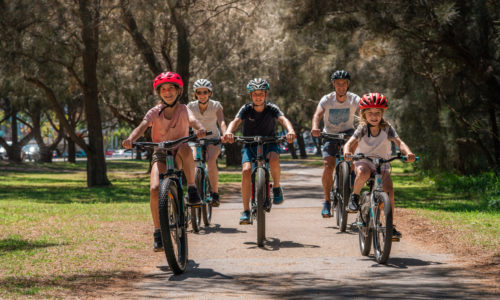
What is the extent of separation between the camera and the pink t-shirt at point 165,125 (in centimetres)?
727

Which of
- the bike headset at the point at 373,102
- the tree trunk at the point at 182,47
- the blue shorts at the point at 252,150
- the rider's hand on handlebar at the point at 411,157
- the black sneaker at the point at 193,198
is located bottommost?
the black sneaker at the point at 193,198

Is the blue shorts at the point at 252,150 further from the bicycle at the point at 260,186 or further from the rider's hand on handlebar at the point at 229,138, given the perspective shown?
the rider's hand on handlebar at the point at 229,138

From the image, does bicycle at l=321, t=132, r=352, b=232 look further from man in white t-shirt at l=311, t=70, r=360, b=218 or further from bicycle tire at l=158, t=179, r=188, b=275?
bicycle tire at l=158, t=179, r=188, b=275

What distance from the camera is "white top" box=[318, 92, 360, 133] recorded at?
9656 millimetres

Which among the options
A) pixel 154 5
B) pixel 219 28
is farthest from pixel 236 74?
pixel 154 5

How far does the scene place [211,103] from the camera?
33.1ft

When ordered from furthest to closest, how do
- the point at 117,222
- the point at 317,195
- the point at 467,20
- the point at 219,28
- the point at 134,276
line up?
the point at 219,28
the point at 317,195
the point at 467,20
the point at 117,222
the point at 134,276

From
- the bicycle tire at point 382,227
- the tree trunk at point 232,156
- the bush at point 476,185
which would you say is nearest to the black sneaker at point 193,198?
the bicycle tire at point 382,227

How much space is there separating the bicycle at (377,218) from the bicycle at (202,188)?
2655 mm

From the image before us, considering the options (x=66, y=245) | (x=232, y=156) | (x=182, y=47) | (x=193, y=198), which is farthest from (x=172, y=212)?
(x=232, y=156)

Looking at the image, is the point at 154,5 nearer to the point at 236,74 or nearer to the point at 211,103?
the point at 211,103

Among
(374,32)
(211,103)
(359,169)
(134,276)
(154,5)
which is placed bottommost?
(134,276)

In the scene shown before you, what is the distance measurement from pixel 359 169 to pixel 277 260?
138 centimetres

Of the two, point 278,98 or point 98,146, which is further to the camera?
point 278,98
